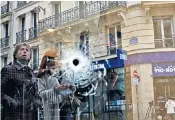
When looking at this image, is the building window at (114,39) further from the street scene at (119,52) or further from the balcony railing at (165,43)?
the balcony railing at (165,43)

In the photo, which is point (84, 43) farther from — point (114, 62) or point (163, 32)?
point (163, 32)

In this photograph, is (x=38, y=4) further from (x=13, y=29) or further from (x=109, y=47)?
(x=109, y=47)

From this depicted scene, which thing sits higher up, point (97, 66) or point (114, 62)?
point (114, 62)

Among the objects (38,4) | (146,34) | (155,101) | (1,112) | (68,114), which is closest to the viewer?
(1,112)

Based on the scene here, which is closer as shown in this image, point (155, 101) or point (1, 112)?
point (1, 112)

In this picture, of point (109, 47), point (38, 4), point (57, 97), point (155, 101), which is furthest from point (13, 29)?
point (57, 97)

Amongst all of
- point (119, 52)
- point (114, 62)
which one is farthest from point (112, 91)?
point (119, 52)

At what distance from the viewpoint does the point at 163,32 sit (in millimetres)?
8352

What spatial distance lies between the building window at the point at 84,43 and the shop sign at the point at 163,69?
183 centimetres

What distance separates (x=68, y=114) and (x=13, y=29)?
356 inches

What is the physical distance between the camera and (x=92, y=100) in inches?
313

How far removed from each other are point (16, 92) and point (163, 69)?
6.22 metres

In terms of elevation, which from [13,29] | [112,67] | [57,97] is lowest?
[57,97]

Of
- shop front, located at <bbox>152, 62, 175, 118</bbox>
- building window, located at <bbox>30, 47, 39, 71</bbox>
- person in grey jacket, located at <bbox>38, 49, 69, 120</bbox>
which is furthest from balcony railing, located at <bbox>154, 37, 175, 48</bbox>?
person in grey jacket, located at <bbox>38, 49, 69, 120</bbox>
